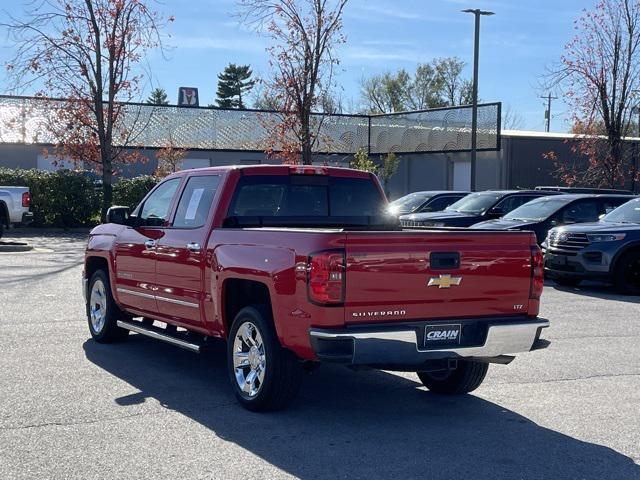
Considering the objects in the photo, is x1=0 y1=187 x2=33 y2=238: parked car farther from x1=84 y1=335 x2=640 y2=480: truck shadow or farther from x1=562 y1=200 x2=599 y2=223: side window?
x1=84 y1=335 x2=640 y2=480: truck shadow

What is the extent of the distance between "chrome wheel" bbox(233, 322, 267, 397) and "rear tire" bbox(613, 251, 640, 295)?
31.4ft

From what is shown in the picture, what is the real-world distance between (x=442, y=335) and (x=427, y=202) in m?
16.6

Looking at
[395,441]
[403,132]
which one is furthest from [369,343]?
[403,132]

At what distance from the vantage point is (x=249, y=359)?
676cm

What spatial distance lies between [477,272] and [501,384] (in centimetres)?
184

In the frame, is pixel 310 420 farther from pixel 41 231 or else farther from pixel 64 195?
pixel 64 195

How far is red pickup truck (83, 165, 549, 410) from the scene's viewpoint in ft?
19.4

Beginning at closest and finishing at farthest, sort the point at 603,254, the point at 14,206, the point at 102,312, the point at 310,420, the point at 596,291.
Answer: the point at 310,420 < the point at 102,312 < the point at 603,254 < the point at 596,291 < the point at 14,206

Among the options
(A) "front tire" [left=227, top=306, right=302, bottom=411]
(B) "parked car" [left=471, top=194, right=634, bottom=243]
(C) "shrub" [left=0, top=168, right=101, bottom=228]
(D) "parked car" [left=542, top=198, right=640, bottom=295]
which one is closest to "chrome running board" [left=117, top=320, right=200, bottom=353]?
(A) "front tire" [left=227, top=306, right=302, bottom=411]

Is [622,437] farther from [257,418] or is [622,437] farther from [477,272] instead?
[257,418]

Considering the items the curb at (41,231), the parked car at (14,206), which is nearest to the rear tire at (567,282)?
the parked car at (14,206)

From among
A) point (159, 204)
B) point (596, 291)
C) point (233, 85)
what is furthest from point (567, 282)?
point (233, 85)

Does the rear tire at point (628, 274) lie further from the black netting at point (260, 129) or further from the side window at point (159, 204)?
the black netting at point (260, 129)

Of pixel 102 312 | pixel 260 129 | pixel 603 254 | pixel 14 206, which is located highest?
pixel 260 129
